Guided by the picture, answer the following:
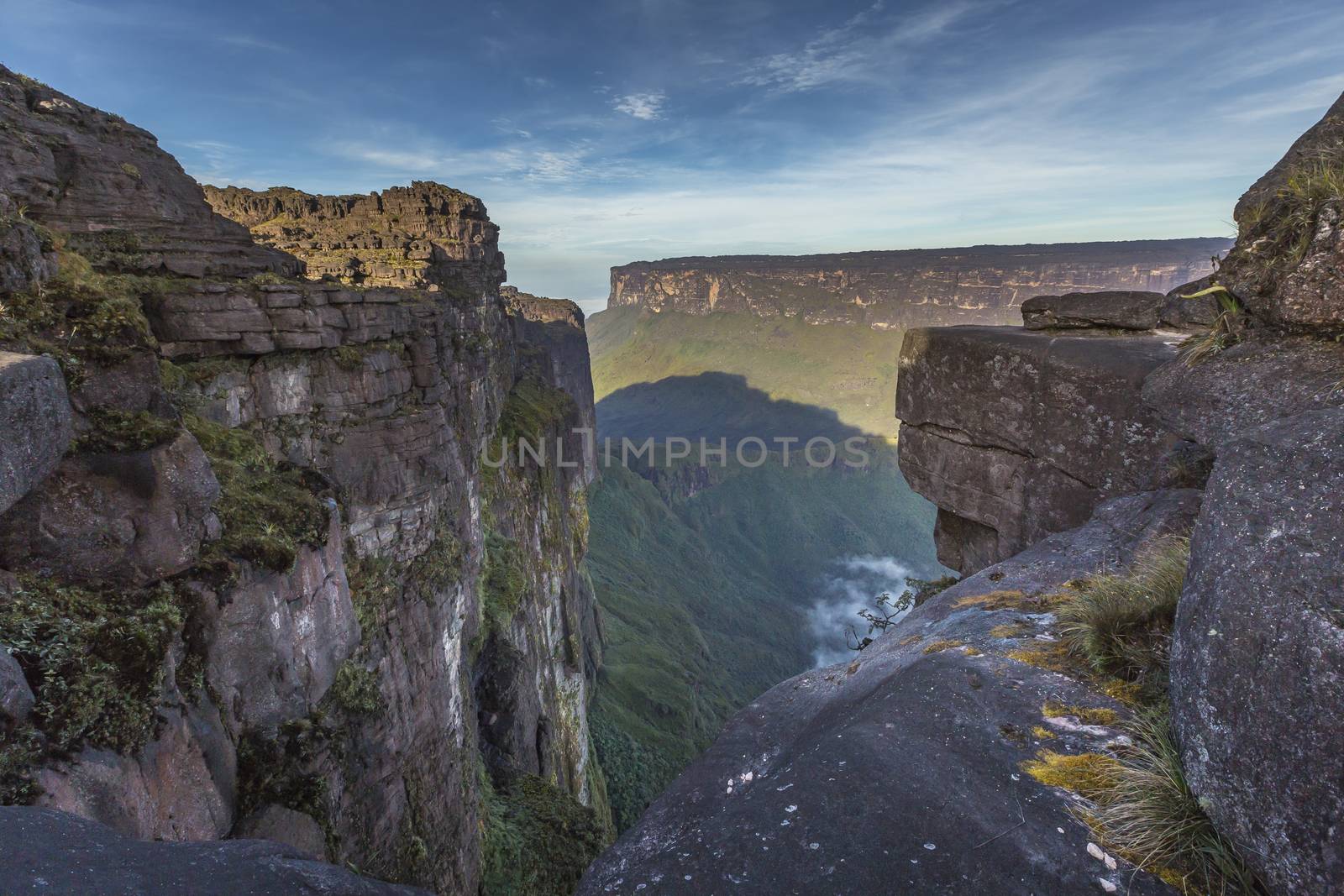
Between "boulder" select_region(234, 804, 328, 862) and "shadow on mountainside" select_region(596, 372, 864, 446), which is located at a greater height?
"boulder" select_region(234, 804, 328, 862)

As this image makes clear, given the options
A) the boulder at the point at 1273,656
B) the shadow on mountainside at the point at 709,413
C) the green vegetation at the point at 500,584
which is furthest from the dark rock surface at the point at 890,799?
the shadow on mountainside at the point at 709,413

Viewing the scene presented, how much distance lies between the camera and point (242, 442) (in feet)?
29.9

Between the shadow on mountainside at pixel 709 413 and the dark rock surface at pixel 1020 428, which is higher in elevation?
the dark rock surface at pixel 1020 428

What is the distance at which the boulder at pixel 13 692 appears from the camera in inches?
151

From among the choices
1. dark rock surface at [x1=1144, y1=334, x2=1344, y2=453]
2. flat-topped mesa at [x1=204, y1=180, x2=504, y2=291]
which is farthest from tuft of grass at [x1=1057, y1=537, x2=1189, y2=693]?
flat-topped mesa at [x1=204, y1=180, x2=504, y2=291]

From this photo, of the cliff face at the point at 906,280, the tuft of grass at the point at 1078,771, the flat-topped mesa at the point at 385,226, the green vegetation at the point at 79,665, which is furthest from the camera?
the cliff face at the point at 906,280

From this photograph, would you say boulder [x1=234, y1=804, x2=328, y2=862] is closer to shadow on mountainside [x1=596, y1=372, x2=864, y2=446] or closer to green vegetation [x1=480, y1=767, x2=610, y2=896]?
green vegetation [x1=480, y1=767, x2=610, y2=896]

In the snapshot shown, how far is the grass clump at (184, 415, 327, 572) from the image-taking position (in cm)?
710

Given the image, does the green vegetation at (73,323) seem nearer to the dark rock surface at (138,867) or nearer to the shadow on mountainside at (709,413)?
the dark rock surface at (138,867)

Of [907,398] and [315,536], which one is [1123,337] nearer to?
[907,398]

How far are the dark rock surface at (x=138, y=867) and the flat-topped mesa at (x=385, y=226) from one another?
93.2 feet

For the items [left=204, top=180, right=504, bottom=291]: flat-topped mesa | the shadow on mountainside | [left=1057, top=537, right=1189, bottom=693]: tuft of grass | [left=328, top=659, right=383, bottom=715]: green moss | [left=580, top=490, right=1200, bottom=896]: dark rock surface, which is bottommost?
the shadow on mountainside

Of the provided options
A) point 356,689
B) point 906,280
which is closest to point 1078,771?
point 356,689

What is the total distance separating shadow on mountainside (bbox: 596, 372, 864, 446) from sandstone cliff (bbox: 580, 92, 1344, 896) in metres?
120
